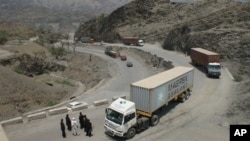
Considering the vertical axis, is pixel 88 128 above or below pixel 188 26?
below

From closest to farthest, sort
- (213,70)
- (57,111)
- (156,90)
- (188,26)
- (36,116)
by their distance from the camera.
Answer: (156,90), (36,116), (57,111), (213,70), (188,26)

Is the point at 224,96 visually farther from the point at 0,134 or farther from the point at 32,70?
the point at 32,70

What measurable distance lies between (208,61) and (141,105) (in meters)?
27.5

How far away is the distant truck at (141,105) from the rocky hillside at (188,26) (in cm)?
2274

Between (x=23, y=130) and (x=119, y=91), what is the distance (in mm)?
22070

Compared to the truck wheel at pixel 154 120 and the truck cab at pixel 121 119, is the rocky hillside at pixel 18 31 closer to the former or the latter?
the truck wheel at pixel 154 120

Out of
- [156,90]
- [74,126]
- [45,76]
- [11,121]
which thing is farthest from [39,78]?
[156,90]

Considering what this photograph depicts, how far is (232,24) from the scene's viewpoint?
2776 inches

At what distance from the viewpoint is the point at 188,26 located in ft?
265

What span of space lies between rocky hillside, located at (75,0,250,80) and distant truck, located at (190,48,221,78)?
4151 mm

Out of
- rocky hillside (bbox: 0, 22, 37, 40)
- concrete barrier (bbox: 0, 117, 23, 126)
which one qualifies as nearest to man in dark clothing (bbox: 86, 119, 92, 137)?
concrete barrier (bbox: 0, 117, 23, 126)

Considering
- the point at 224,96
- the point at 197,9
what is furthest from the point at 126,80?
the point at 197,9

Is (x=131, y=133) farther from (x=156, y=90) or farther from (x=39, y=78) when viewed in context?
(x=39, y=78)

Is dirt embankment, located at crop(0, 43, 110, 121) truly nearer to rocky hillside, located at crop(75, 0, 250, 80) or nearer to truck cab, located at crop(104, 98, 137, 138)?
truck cab, located at crop(104, 98, 137, 138)
